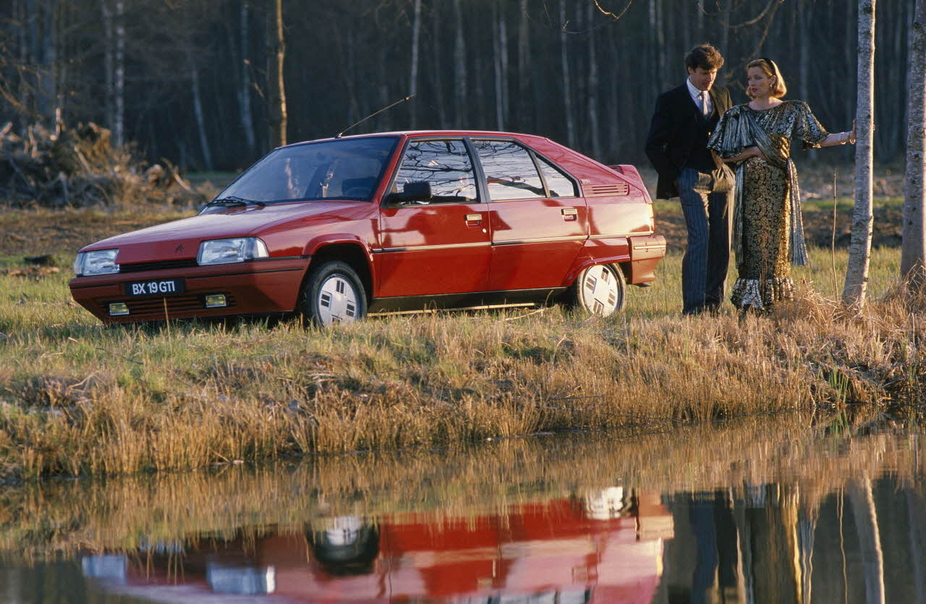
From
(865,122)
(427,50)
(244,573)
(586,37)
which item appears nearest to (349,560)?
(244,573)

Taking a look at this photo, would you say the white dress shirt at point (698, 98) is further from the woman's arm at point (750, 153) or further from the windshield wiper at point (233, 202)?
the windshield wiper at point (233, 202)

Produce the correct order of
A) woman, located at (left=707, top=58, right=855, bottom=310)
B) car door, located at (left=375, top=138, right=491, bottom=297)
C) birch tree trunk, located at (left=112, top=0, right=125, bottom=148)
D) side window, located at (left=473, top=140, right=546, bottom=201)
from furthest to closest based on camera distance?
Answer: birch tree trunk, located at (left=112, top=0, right=125, bottom=148)
side window, located at (left=473, top=140, right=546, bottom=201)
woman, located at (left=707, top=58, right=855, bottom=310)
car door, located at (left=375, top=138, right=491, bottom=297)

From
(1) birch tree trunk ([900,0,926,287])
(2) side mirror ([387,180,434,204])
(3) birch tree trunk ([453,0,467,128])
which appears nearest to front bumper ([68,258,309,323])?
(2) side mirror ([387,180,434,204])

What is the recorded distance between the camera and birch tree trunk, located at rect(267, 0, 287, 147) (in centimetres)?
2086

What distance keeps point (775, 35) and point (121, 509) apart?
43.4 metres

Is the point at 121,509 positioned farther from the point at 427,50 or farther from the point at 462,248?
the point at 427,50

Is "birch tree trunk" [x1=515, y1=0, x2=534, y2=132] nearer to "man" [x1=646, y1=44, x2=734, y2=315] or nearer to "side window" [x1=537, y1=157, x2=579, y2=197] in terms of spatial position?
"side window" [x1=537, y1=157, x2=579, y2=197]

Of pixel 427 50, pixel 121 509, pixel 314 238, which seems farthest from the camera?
pixel 427 50

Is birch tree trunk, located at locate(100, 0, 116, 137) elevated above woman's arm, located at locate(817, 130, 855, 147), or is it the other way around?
birch tree trunk, located at locate(100, 0, 116, 137)

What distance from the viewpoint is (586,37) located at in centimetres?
4828

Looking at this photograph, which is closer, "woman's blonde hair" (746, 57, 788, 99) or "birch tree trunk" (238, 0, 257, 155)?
"woman's blonde hair" (746, 57, 788, 99)

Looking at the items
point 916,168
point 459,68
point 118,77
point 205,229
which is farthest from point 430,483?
point 459,68

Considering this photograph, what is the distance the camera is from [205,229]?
957 centimetres

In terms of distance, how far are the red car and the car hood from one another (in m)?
0.01
